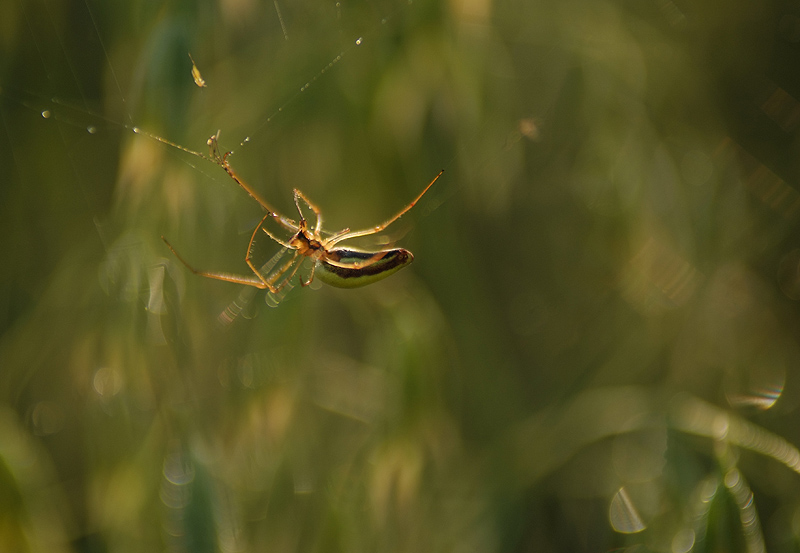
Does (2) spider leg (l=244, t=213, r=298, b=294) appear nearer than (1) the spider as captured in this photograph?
No

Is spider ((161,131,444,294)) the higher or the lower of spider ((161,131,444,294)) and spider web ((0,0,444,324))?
the lower

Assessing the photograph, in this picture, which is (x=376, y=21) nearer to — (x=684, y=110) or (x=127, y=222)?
(x=127, y=222)

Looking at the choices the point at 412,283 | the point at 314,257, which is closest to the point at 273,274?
the point at 314,257

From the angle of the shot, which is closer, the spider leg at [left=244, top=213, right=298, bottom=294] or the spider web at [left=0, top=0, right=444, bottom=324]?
the spider web at [left=0, top=0, right=444, bottom=324]

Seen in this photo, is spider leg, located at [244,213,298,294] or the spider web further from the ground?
the spider web

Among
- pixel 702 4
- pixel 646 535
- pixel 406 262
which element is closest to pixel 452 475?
pixel 646 535
